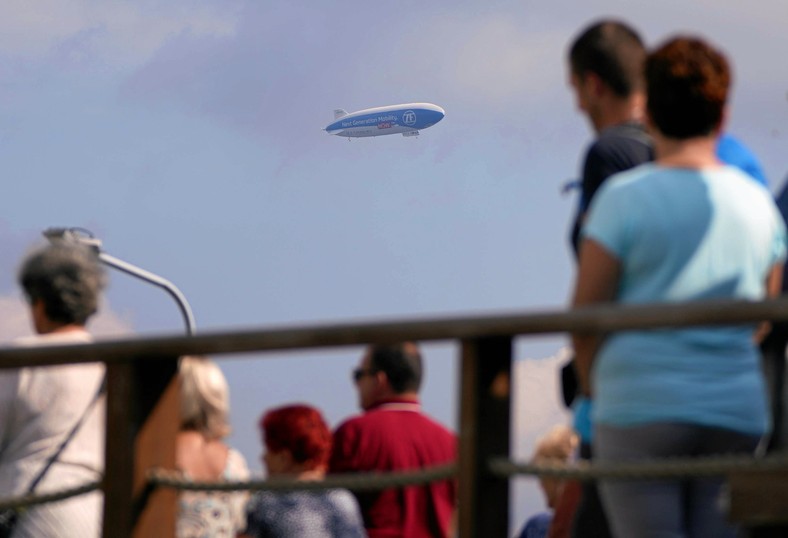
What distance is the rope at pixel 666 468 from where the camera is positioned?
3172 millimetres

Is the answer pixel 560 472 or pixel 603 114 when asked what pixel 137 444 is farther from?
pixel 603 114

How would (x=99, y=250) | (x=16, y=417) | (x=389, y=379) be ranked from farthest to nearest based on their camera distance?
(x=99, y=250), (x=389, y=379), (x=16, y=417)

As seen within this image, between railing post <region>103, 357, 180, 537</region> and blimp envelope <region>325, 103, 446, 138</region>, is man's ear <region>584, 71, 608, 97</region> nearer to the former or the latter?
railing post <region>103, 357, 180, 537</region>

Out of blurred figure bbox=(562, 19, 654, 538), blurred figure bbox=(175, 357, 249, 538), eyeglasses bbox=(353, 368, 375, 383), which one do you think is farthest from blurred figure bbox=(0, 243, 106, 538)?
blurred figure bbox=(562, 19, 654, 538)

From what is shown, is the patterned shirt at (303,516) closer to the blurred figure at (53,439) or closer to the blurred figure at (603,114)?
the blurred figure at (53,439)

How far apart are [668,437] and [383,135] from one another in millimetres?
104247

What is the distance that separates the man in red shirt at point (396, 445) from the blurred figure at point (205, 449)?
46cm

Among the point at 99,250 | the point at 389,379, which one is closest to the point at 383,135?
the point at 99,250

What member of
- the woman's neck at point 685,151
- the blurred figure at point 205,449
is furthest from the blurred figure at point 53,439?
the woman's neck at point 685,151

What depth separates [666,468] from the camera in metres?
3.21

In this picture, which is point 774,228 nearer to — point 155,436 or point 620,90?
point 620,90

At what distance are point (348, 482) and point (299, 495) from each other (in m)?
1.96

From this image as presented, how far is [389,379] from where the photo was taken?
6.03 meters

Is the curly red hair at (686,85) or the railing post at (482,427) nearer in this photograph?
the railing post at (482,427)
